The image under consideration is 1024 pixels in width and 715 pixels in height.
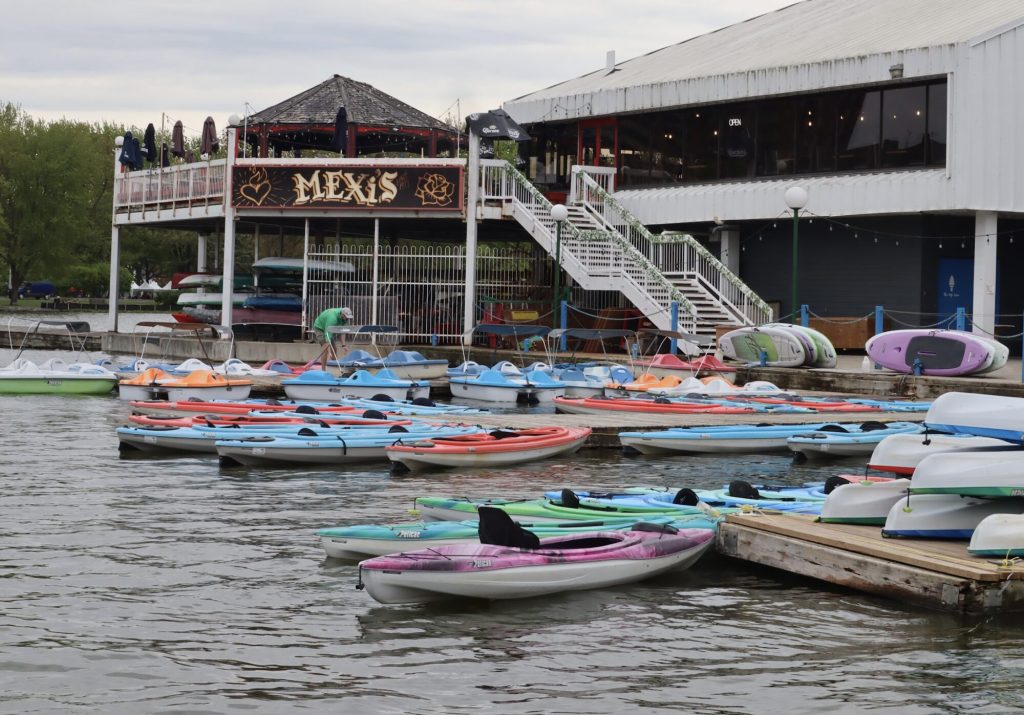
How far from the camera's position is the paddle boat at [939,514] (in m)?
12.6

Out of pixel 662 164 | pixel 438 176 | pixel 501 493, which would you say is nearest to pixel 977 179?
pixel 662 164

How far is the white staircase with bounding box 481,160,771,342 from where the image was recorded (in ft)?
117

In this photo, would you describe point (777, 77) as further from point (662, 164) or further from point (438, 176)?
point (438, 176)

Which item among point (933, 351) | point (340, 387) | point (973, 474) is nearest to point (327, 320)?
point (340, 387)

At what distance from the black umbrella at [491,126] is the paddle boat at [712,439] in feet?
55.8

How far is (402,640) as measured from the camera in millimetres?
10719

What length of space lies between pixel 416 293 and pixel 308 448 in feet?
64.8

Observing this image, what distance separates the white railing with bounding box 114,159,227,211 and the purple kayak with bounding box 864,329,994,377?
1906 centimetres

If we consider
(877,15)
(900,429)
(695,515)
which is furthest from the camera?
(877,15)

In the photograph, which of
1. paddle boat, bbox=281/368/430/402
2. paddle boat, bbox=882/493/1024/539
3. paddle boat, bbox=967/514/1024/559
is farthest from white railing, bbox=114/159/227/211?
paddle boat, bbox=967/514/1024/559

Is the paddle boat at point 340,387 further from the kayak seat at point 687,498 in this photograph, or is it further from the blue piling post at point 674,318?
the kayak seat at point 687,498

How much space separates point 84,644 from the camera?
10438mm

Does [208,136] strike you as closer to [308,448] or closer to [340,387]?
[340,387]

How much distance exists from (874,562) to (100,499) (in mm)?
9468
